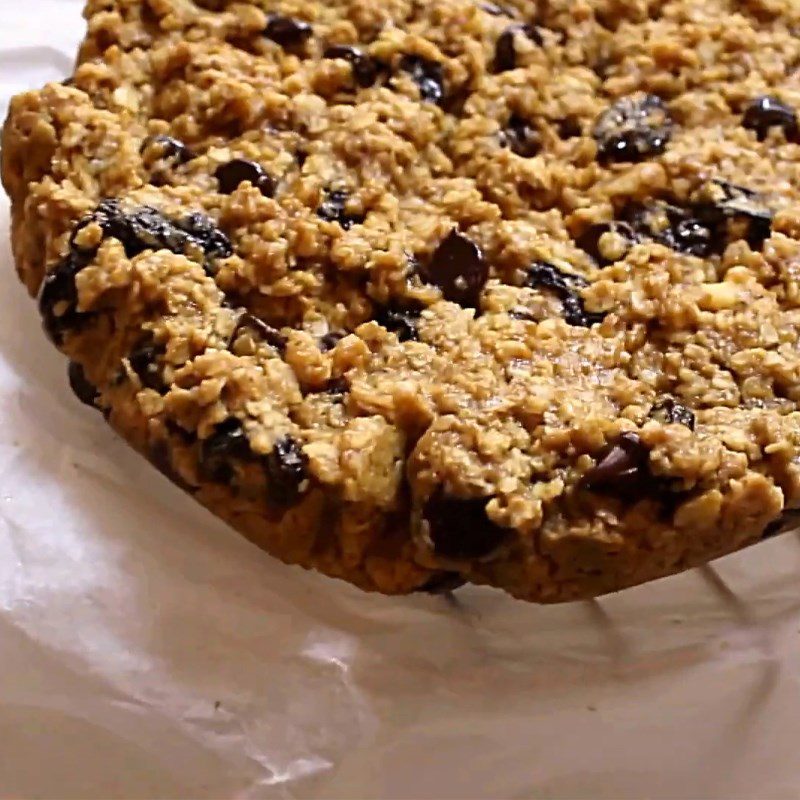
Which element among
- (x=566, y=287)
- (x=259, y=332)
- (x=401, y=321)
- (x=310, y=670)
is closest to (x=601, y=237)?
(x=566, y=287)

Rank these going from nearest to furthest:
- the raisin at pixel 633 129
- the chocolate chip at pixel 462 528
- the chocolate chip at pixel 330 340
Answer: the chocolate chip at pixel 462 528 → the chocolate chip at pixel 330 340 → the raisin at pixel 633 129

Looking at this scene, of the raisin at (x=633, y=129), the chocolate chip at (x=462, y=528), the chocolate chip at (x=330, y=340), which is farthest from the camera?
the raisin at (x=633, y=129)

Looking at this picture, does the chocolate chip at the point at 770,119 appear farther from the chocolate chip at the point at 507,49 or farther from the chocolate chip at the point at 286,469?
the chocolate chip at the point at 286,469

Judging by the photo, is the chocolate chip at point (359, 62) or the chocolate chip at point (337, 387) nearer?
the chocolate chip at point (337, 387)

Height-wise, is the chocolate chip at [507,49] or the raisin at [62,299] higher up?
the chocolate chip at [507,49]

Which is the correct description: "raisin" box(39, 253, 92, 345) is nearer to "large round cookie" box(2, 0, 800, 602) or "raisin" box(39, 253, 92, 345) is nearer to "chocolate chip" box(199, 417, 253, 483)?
"large round cookie" box(2, 0, 800, 602)

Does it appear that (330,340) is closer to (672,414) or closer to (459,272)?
(459,272)

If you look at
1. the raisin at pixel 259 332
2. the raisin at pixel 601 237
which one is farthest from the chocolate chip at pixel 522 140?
the raisin at pixel 259 332

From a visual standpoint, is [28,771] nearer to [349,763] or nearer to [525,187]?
[349,763]
